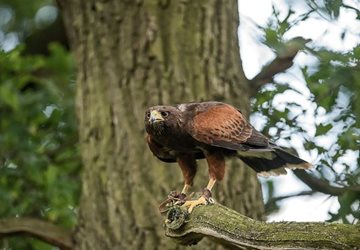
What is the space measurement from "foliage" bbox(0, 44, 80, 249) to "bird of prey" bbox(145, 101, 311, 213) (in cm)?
262

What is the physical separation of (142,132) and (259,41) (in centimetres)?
201

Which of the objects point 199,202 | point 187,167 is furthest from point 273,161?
point 199,202

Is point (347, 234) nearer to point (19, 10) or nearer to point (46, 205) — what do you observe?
point (46, 205)

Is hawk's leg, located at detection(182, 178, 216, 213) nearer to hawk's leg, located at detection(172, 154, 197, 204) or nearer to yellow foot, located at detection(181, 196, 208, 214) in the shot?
yellow foot, located at detection(181, 196, 208, 214)

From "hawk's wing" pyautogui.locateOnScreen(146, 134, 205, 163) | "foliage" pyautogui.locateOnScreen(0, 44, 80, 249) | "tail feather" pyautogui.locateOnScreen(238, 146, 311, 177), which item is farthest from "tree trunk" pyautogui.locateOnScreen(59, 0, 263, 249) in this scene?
"hawk's wing" pyautogui.locateOnScreen(146, 134, 205, 163)

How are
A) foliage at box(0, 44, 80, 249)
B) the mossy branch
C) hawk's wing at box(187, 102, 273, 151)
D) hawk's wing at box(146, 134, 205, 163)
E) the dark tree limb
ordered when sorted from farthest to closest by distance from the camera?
1. foliage at box(0, 44, 80, 249)
2. the dark tree limb
3. hawk's wing at box(146, 134, 205, 163)
4. hawk's wing at box(187, 102, 273, 151)
5. the mossy branch

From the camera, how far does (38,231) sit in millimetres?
5441

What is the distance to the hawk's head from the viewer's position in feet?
11.3

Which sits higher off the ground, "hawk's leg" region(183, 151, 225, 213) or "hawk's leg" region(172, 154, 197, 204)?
"hawk's leg" region(183, 151, 225, 213)

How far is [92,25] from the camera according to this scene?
5.46 metres

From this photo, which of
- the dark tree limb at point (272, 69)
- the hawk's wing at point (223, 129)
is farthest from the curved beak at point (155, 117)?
the dark tree limb at point (272, 69)

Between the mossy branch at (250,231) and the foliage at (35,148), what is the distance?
2917mm

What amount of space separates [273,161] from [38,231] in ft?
6.60

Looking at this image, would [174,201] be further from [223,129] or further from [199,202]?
[223,129]
